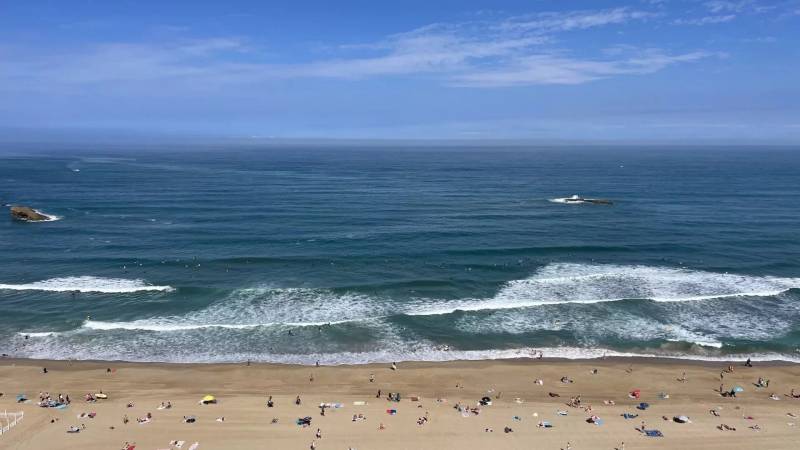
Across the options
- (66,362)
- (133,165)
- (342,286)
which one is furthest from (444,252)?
(133,165)

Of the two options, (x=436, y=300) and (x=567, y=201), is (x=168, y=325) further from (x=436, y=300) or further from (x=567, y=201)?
(x=567, y=201)

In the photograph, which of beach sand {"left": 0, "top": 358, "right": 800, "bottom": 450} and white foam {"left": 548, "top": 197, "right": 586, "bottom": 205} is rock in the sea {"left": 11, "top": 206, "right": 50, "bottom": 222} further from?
white foam {"left": 548, "top": 197, "right": 586, "bottom": 205}

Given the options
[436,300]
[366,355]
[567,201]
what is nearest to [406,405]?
[366,355]

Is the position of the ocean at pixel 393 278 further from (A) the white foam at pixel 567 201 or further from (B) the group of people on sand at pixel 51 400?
(B) the group of people on sand at pixel 51 400

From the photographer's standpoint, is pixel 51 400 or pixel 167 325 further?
pixel 167 325

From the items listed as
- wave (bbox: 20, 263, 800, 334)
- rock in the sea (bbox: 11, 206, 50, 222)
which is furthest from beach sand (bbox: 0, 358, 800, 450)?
rock in the sea (bbox: 11, 206, 50, 222)

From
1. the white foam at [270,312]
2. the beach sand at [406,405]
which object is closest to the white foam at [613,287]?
the white foam at [270,312]
